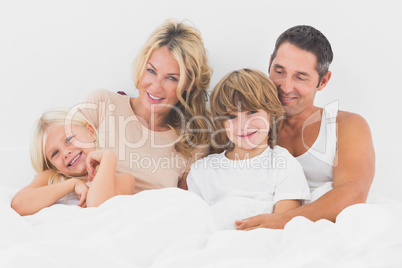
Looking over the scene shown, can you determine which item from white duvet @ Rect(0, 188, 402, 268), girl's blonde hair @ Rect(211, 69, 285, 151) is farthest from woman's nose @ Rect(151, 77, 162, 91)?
white duvet @ Rect(0, 188, 402, 268)

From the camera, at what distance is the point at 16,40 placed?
1942 millimetres

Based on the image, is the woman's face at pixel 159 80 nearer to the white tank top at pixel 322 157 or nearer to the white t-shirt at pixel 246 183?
the white t-shirt at pixel 246 183

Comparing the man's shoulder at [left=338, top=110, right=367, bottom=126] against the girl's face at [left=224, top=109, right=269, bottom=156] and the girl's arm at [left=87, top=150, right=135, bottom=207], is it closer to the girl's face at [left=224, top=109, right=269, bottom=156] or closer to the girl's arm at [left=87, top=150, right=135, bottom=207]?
the girl's face at [left=224, top=109, right=269, bottom=156]

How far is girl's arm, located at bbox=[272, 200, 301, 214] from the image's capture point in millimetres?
1361

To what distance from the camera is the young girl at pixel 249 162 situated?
55.0 inches

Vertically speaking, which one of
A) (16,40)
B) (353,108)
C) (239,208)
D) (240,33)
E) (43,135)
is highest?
(240,33)

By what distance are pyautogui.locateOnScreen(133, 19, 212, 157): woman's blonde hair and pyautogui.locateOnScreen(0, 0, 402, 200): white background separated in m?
0.21

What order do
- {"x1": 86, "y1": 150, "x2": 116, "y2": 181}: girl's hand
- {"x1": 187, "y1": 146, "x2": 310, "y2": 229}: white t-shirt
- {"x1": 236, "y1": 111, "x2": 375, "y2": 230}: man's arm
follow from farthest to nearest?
{"x1": 86, "y1": 150, "x2": 116, "y2": 181}: girl's hand
{"x1": 187, "y1": 146, "x2": 310, "y2": 229}: white t-shirt
{"x1": 236, "y1": 111, "x2": 375, "y2": 230}: man's arm

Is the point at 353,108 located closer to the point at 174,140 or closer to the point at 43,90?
the point at 174,140

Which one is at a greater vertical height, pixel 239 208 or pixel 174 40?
pixel 174 40

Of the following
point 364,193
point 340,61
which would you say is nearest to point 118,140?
point 364,193

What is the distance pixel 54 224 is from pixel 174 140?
700mm

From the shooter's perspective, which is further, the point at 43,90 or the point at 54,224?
the point at 43,90

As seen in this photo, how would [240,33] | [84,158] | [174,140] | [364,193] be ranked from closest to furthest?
[364,193]
[84,158]
[174,140]
[240,33]
